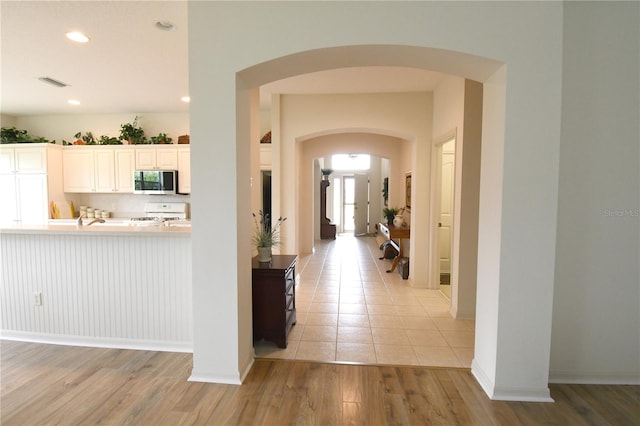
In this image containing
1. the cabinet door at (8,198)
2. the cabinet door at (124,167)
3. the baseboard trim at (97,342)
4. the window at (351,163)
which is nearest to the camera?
the baseboard trim at (97,342)

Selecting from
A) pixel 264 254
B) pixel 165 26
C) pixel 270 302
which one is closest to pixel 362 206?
pixel 264 254

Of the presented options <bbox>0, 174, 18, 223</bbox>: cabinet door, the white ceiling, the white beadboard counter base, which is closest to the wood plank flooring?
the white beadboard counter base

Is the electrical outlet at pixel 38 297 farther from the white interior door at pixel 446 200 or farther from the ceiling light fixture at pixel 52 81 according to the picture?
the white interior door at pixel 446 200

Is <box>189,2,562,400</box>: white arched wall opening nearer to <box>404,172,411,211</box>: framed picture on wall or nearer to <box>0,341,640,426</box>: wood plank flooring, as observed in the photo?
<box>0,341,640,426</box>: wood plank flooring

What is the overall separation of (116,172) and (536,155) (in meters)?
6.24

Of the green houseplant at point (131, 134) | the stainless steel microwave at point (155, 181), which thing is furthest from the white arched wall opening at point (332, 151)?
the green houseplant at point (131, 134)

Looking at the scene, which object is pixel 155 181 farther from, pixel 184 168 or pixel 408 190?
pixel 408 190

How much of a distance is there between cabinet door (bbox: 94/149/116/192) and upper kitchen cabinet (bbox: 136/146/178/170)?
0.52m

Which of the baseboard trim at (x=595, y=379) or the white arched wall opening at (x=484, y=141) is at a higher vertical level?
the white arched wall opening at (x=484, y=141)

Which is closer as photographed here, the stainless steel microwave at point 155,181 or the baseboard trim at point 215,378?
the baseboard trim at point 215,378

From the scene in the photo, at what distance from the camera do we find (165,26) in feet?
8.80

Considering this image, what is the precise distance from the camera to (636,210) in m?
2.25

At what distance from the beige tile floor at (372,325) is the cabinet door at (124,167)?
3.54 m

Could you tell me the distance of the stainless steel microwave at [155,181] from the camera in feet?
17.9
